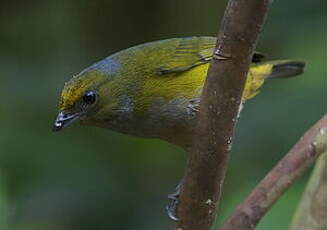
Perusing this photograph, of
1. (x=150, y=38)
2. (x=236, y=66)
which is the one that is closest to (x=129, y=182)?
(x=150, y=38)

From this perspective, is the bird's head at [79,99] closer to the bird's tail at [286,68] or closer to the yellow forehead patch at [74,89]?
the yellow forehead patch at [74,89]

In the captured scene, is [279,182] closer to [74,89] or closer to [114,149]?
[74,89]

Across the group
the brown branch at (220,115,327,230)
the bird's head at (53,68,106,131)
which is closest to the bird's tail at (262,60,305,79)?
the bird's head at (53,68,106,131)

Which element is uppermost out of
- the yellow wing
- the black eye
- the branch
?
the branch

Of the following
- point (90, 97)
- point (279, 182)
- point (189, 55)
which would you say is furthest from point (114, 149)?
point (279, 182)

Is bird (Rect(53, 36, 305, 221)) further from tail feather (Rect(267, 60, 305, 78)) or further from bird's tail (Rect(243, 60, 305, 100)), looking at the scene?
tail feather (Rect(267, 60, 305, 78))

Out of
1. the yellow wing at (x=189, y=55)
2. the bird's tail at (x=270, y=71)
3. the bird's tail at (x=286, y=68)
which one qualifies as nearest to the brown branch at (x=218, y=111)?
the yellow wing at (x=189, y=55)
